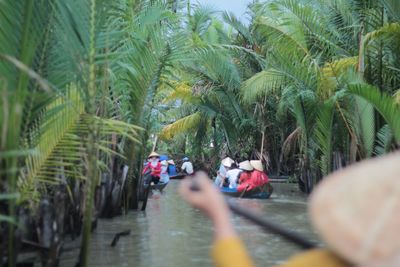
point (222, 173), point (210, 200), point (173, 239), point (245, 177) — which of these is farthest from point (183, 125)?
point (210, 200)

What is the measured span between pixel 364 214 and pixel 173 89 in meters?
12.1

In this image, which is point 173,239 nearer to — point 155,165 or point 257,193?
point 257,193

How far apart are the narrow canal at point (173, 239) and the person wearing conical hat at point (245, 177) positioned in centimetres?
220

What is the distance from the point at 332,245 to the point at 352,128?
421 inches

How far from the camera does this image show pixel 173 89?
44.0ft

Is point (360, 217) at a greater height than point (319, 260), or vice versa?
point (360, 217)

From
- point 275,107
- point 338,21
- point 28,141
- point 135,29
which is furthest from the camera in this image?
point 275,107

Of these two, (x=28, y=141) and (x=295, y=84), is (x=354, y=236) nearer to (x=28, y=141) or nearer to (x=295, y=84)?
(x=28, y=141)

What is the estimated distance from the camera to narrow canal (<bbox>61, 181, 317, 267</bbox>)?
20.8 ft

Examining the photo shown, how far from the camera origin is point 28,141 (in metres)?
4.64

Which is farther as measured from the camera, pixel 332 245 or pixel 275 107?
pixel 275 107

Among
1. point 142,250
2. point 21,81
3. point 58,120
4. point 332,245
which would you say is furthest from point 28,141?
point 332,245

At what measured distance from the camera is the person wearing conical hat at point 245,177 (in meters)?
14.0

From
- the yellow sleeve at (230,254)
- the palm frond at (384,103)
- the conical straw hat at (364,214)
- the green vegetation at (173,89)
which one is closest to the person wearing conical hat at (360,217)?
the conical straw hat at (364,214)
